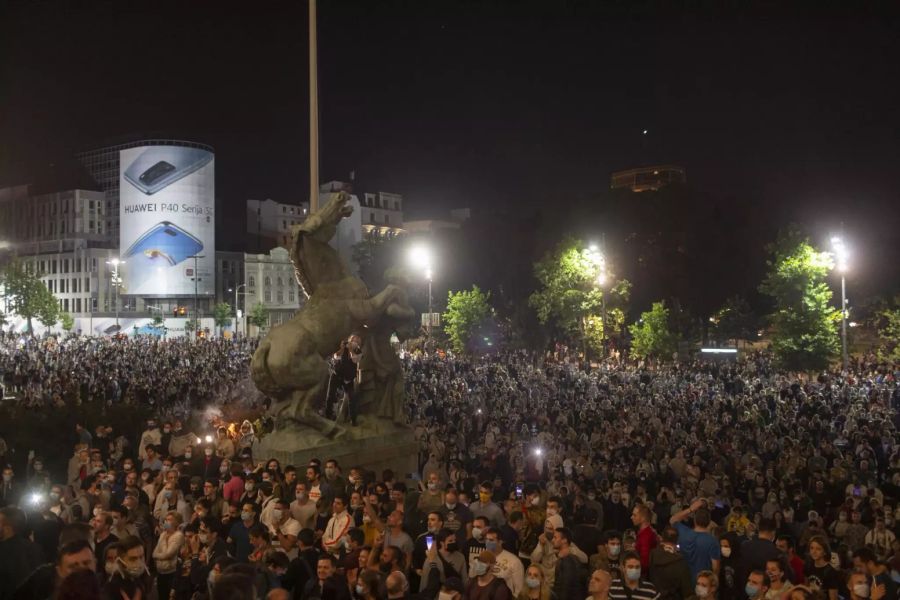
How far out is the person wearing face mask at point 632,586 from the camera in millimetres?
6017

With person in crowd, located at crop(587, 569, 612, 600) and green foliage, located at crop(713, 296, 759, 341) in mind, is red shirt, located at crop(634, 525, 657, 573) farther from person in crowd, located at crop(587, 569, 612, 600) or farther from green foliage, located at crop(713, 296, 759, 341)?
green foliage, located at crop(713, 296, 759, 341)

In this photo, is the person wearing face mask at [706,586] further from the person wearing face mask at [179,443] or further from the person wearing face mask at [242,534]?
the person wearing face mask at [179,443]

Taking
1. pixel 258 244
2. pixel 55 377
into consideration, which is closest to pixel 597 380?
pixel 55 377

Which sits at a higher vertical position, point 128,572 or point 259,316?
point 259,316

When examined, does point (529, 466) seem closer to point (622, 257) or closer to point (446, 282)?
point (622, 257)

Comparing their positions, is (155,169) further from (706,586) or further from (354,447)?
(706,586)

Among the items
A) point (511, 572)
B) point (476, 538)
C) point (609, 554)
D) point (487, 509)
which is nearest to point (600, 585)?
point (511, 572)

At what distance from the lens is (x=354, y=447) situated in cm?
1204

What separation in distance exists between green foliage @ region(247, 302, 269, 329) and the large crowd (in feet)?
180

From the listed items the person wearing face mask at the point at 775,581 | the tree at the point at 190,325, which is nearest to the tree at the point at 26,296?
the tree at the point at 190,325

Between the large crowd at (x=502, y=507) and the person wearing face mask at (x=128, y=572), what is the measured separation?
1cm

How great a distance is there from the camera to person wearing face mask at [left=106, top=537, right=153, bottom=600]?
210 inches

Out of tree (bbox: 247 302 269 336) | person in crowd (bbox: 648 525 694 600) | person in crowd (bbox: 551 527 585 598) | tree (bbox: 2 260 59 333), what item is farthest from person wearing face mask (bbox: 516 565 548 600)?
tree (bbox: 247 302 269 336)

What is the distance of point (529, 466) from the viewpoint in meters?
13.6
